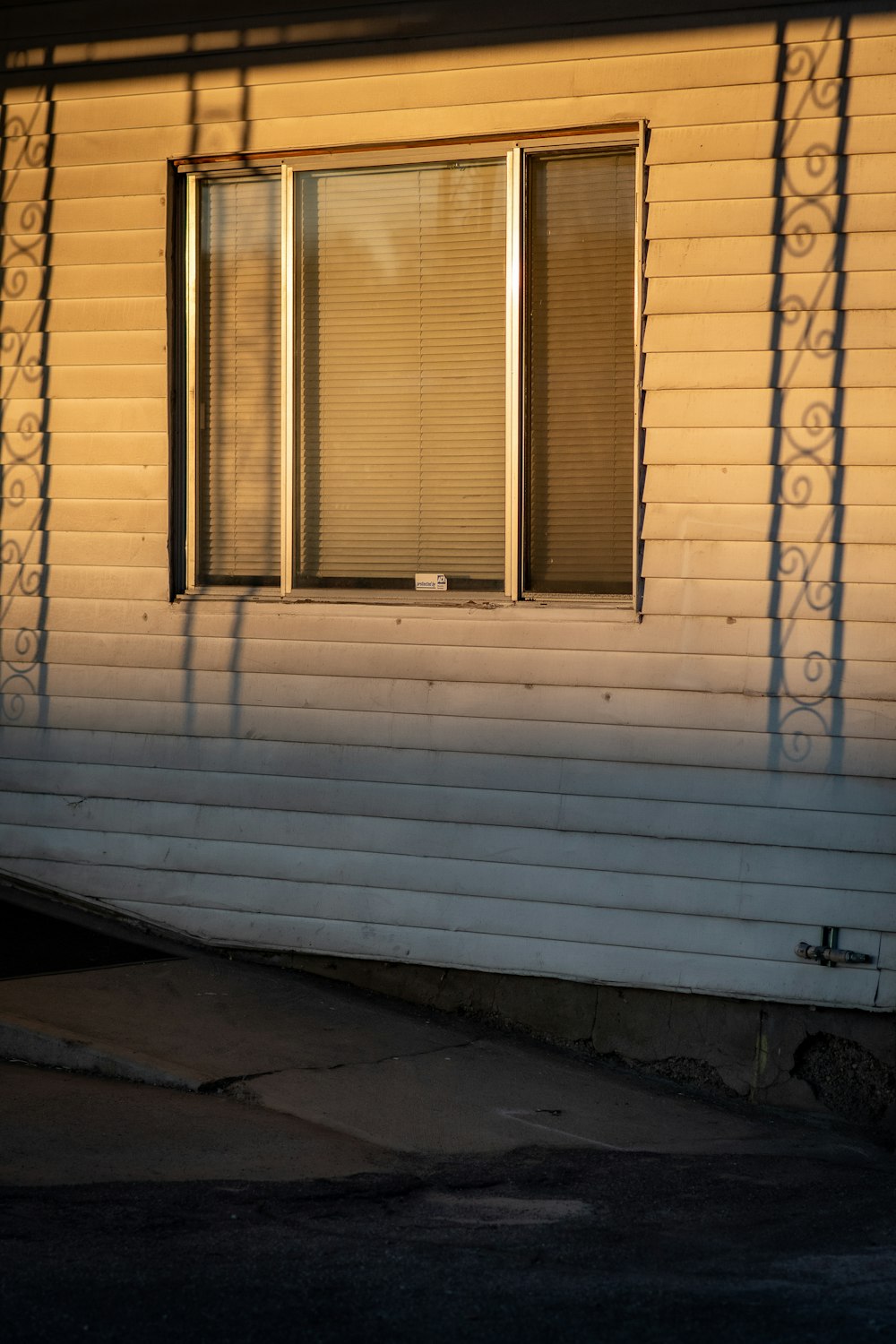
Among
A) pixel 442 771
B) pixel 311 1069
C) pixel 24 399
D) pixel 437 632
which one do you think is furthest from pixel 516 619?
pixel 24 399

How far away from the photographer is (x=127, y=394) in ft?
23.9

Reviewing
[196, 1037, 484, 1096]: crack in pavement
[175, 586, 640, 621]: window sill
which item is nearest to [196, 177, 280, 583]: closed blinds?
[175, 586, 640, 621]: window sill

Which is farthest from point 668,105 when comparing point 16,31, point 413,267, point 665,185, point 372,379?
point 16,31

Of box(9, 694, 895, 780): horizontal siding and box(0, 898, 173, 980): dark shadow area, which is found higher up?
box(9, 694, 895, 780): horizontal siding

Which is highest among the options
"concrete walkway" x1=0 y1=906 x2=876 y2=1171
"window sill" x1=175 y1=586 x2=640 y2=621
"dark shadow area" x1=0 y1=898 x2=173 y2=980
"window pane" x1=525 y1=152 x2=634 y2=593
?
"window pane" x1=525 y1=152 x2=634 y2=593

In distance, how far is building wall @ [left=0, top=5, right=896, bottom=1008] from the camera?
6176 mm

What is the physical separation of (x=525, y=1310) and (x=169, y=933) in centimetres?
375

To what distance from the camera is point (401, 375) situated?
7.02 metres

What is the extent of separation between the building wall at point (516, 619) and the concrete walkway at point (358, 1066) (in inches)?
15.7

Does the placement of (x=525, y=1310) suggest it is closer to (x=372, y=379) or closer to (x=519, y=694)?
(x=519, y=694)

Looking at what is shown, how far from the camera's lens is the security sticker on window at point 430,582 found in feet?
22.7

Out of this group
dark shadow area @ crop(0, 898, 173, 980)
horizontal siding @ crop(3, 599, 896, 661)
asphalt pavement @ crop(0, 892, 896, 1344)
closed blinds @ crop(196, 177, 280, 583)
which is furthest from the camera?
closed blinds @ crop(196, 177, 280, 583)

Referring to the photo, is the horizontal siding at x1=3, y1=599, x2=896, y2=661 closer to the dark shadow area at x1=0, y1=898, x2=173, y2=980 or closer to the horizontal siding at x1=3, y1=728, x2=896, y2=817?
the horizontal siding at x1=3, y1=728, x2=896, y2=817

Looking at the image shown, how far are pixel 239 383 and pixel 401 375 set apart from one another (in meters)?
0.83
